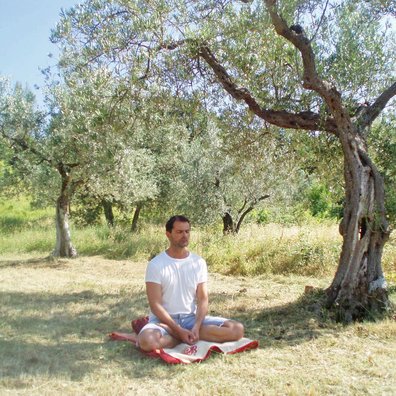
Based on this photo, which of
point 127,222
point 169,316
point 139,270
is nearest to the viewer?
point 169,316

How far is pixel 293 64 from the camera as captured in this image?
7609mm

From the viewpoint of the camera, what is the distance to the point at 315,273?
10.4m

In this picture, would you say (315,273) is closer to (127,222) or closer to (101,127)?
(101,127)

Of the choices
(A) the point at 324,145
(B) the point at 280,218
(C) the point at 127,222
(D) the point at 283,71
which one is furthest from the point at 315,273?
(C) the point at 127,222

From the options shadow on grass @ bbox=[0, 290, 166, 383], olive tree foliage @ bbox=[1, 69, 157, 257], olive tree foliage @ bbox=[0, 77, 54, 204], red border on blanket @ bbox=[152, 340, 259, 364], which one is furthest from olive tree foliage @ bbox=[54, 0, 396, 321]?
olive tree foliage @ bbox=[0, 77, 54, 204]

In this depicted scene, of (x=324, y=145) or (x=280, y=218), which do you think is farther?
(x=280, y=218)

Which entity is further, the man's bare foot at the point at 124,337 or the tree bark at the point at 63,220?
the tree bark at the point at 63,220

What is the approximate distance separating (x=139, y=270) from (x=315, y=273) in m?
4.35

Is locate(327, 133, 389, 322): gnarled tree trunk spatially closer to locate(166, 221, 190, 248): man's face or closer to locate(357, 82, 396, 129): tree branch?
locate(357, 82, 396, 129): tree branch

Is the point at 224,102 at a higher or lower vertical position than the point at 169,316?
higher

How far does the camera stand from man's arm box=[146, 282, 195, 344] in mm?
4680

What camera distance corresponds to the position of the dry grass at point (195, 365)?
3.96 metres

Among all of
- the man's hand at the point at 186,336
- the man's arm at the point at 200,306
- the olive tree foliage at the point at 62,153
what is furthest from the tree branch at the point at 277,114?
A: the olive tree foliage at the point at 62,153

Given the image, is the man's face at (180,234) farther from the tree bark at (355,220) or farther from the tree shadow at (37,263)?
the tree shadow at (37,263)
